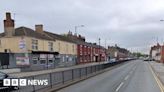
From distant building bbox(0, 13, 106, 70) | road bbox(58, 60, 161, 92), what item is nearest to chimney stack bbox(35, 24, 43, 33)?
distant building bbox(0, 13, 106, 70)

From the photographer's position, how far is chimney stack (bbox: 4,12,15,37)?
62.8 meters

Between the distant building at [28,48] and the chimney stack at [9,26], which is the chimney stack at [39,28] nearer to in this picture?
the distant building at [28,48]

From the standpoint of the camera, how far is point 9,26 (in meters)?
63.6

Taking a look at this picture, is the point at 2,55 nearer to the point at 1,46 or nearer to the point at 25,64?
the point at 25,64

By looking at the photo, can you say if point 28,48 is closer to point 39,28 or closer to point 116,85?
point 39,28

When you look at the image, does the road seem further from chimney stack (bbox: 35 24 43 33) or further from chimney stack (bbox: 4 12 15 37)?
chimney stack (bbox: 35 24 43 33)

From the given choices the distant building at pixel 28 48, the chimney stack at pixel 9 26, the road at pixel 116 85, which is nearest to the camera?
the road at pixel 116 85

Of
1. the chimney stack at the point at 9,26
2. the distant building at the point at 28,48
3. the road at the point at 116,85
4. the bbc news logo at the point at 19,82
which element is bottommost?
the road at the point at 116,85

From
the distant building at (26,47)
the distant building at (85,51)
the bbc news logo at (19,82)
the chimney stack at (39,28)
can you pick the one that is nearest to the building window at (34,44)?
the distant building at (26,47)

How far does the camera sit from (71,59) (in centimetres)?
8956

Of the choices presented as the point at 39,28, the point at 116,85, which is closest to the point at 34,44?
the point at 39,28

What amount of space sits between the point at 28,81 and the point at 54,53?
5525cm

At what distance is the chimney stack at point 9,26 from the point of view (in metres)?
62.8

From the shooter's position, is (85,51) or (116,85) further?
(85,51)
